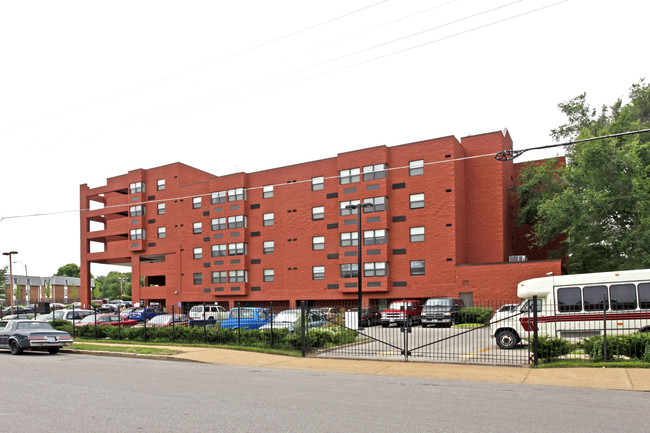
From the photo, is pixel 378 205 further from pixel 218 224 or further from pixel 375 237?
pixel 218 224

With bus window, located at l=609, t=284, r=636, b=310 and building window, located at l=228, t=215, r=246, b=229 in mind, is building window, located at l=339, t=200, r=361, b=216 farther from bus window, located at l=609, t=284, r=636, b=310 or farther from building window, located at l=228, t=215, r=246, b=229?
bus window, located at l=609, t=284, r=636, b=310

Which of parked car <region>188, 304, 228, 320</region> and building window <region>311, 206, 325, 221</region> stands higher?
building window <region>311, 206, 325, 221</region>

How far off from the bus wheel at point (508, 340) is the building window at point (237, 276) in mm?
36719

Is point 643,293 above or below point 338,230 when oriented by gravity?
below

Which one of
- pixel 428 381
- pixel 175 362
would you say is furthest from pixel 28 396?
pixel 428 381

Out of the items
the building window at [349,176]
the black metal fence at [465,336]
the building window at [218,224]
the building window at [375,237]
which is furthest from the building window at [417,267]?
the building window at [218,224]

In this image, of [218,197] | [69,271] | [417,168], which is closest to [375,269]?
[417,168]

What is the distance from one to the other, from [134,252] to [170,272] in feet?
20.4

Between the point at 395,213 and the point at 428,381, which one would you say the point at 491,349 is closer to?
the point at 428,381

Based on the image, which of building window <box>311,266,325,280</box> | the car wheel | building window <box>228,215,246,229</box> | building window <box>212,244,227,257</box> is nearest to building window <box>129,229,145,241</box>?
building window <box>212,244,227,257</box>

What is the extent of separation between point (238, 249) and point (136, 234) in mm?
14757

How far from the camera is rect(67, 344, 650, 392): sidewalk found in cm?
1175

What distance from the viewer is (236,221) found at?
52312mm

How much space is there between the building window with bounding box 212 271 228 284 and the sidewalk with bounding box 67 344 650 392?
113 feet
